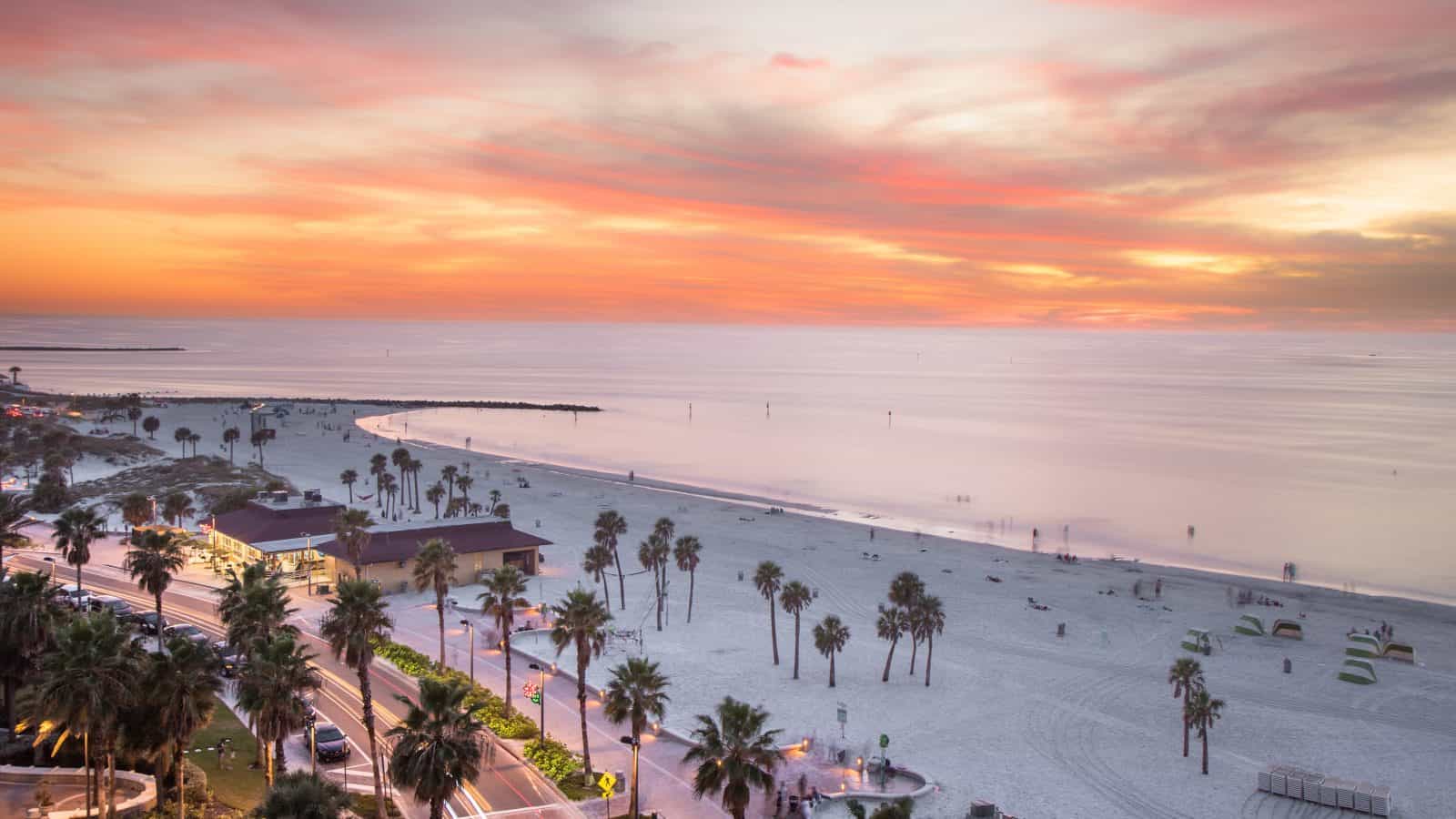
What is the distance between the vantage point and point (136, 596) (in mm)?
52906

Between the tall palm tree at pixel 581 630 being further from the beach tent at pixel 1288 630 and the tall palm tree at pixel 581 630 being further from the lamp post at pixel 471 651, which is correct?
the beach tent at pixel 1288 630

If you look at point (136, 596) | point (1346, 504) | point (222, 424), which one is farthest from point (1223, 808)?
point (222, 424)

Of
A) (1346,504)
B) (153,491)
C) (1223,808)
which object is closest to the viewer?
(1223,808)

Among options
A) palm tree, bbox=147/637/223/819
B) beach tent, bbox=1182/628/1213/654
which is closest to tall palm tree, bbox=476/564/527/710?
palm tree, bbox=147/637/223/819

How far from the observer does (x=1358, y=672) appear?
4634cm

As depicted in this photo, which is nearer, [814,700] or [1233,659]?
[814,700]

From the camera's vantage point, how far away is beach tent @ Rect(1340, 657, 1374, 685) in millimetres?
45925

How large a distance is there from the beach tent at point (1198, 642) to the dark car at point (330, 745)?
Answer: 4201 centimetres

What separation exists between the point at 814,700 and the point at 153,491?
232ft

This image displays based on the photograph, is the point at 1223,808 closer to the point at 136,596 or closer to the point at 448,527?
the point at 448,527

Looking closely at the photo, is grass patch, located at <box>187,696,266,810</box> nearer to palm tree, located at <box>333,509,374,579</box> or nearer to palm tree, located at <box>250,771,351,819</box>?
palm tree, located at <box>250,771,351,819</box>

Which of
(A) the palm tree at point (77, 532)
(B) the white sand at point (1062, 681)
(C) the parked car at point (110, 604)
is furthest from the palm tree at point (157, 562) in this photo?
(B) the white sand at point (1062, 681)

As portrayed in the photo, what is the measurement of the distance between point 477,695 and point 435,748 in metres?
14.5

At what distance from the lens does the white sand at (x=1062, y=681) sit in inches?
1385
